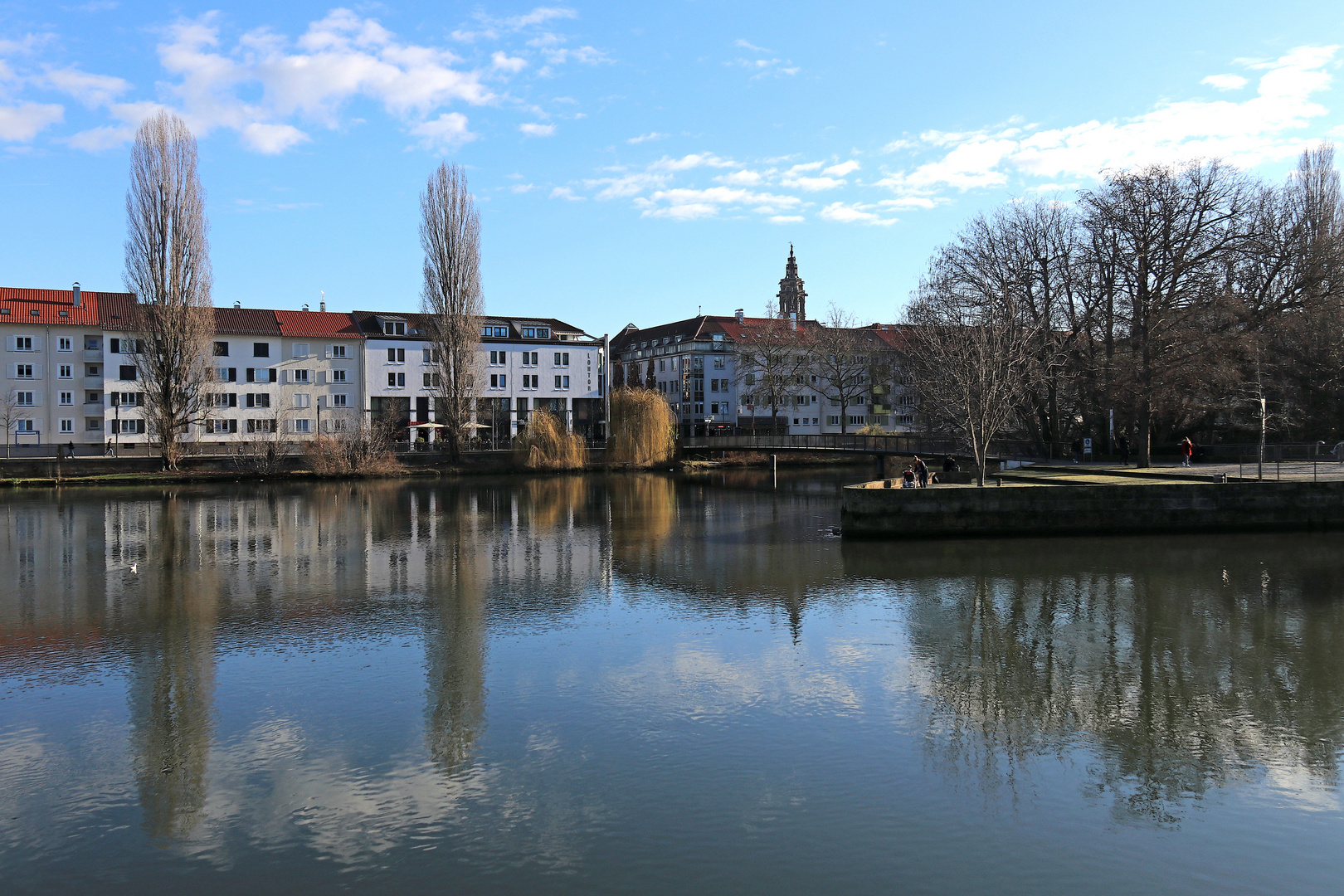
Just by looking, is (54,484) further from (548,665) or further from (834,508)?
(548,665)

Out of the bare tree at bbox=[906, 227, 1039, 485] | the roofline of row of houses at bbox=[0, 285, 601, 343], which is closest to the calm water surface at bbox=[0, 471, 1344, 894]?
the bare tree at bbox=[906, 227, 1039, 485]

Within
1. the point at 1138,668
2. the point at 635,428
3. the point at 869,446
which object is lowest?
the point at 1138,668

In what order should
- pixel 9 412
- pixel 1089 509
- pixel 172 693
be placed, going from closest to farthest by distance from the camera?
pixel 172 693, pixel 1089 509, pixel 9 412

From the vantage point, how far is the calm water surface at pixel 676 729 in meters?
8.60

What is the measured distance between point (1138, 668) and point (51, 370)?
259 ft

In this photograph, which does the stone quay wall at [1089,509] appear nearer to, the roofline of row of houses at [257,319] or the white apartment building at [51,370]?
the roofline of row of houses at [257,319]

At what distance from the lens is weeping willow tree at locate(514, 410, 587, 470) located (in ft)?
209

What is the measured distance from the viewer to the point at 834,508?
40.4 metres

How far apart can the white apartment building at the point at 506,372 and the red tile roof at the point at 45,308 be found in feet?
67.5

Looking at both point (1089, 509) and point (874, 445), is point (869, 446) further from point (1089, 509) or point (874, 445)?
point (1089, 509)

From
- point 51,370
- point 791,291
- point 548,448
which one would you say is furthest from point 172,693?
point 791,291

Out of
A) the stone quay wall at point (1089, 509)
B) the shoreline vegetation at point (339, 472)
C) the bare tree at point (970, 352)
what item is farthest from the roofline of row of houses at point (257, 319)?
the stone quay wall at point (1089, 509)

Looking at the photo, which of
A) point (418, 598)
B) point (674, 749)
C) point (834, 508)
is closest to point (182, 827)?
point (674, 749)

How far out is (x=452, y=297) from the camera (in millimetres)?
66562
